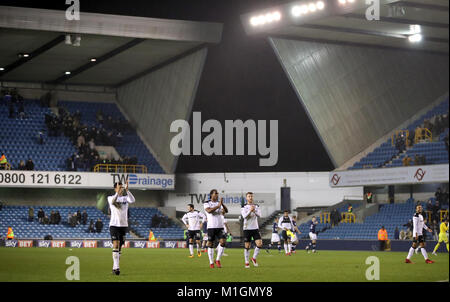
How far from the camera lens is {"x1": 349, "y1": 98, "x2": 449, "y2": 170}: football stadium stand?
50000mm

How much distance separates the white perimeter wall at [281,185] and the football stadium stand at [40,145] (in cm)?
414

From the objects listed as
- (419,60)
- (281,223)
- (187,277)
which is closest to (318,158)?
(419,60)

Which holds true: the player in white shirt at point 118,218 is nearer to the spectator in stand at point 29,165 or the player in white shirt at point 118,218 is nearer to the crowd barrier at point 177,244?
the crowd barrier at point 177,244

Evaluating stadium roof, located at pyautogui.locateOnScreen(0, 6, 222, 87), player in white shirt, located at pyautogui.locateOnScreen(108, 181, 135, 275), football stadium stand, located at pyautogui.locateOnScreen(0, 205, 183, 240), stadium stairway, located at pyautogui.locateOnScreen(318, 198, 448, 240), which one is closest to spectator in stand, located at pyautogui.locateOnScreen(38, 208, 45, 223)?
football stadium stand, located at pyautogui.locateOnScreen(0, 205, 183, 240)

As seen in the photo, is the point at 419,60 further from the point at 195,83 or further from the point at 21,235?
the point at 21,235

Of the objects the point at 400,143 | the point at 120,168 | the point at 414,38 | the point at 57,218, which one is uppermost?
the point at 414,38

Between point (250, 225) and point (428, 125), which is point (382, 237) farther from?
point (250, 225)

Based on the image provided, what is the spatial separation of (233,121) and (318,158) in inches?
292

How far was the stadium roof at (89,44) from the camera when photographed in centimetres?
4728

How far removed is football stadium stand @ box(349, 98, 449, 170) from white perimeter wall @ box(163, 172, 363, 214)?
8.87 feet

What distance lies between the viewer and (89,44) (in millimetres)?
51969

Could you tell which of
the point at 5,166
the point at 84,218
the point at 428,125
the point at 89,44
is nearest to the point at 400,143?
the point at 428,125

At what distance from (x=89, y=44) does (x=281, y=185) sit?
Result: 1792 cm

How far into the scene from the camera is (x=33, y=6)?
152 feet
